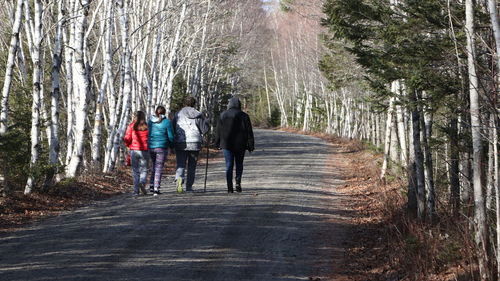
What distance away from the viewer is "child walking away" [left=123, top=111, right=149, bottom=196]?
14.5 meters

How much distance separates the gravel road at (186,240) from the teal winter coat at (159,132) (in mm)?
1101

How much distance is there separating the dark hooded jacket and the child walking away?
1.61 meters

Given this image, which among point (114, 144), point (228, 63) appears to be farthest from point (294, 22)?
point (114, 144)

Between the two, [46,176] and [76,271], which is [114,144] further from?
[76,271]

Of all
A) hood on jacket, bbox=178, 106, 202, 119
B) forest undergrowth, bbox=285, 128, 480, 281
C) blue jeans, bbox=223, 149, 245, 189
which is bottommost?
forest undergrowth, bbox=285, 128, 480, 281

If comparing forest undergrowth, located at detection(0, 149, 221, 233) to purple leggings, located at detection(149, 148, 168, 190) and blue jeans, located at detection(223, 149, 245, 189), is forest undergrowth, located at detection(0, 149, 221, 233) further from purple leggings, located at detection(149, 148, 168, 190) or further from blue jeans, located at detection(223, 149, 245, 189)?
blue jeans, located at detection(223, 149, 245, 189)

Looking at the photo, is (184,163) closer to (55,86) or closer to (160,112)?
(160,112)

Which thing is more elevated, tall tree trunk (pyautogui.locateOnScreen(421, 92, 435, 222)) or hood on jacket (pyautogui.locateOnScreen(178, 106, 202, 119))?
hood on jacket (pyautogui.locateOnScreen(178, 106, 202, 119))

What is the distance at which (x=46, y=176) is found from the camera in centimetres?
1391

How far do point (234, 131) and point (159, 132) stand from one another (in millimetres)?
1573

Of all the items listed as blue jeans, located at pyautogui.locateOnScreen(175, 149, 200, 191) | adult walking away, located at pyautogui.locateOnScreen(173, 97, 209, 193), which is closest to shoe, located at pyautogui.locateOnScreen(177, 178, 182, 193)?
adult walking away, located at pyautogui.locateOnScreen(173, 97, 209, 193)

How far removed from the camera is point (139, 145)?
14555 mm

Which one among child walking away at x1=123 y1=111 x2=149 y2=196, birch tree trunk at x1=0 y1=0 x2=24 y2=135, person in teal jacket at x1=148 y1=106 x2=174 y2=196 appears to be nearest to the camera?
birch tree trunk at x1=0 y1=0 x2=24 y2=135

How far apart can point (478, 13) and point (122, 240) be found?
18.2 ft
